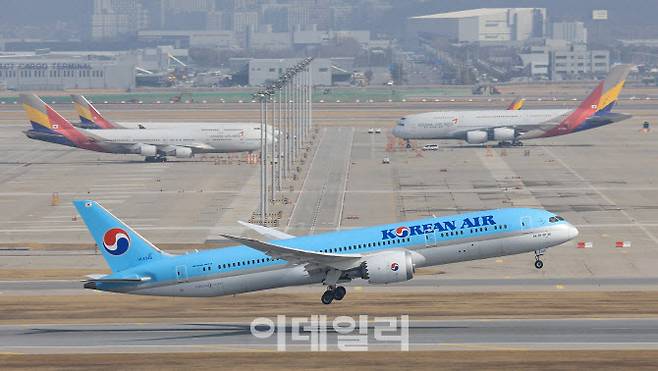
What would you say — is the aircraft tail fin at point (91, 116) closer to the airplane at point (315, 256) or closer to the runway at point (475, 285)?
the runway at point (475, 285)

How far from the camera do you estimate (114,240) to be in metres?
74.6

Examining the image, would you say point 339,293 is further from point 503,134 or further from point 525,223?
point 503,134

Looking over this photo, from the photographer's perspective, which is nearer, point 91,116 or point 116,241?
point 116,241

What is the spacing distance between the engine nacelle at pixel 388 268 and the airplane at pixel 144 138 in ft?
348

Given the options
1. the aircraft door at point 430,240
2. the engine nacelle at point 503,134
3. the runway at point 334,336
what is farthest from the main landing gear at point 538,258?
the engine nacelle at point 503,134

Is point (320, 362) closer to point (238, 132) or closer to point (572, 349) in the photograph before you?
point (572, 349)

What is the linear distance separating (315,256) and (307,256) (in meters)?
0.42

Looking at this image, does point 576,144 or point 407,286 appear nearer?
point 407,286

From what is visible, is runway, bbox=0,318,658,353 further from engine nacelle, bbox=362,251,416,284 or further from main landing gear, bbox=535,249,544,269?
main landing gear, bbox=535,249,544,269

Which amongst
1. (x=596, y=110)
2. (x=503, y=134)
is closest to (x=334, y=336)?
(x=503, y=134)

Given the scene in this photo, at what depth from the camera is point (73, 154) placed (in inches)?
7554

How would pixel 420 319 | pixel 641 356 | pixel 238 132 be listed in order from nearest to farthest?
1. pixel 641 356
2. pixel 420 319
3. pixel 238 132

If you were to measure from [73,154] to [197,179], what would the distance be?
134ft

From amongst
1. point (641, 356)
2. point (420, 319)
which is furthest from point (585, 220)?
point (641, 356)
